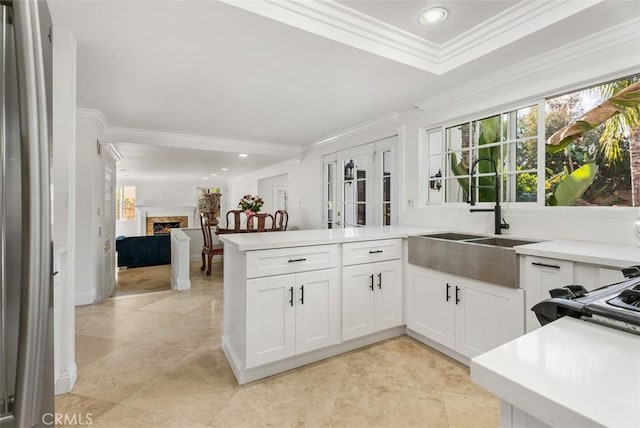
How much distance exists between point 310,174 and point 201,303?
2860mm

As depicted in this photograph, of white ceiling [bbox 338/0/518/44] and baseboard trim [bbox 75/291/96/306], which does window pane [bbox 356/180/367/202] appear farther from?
baseboard trim [bbox 75/291/96/306]

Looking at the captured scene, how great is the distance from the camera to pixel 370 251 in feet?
7.91

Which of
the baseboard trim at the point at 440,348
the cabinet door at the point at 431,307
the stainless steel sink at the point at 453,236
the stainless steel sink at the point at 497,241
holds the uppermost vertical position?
the stainless steel sink at the point at 453,236

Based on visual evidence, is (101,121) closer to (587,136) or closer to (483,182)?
(483,182)

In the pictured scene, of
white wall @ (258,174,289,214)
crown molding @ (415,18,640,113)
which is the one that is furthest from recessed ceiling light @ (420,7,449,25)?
white wall @ (258,174,289,214)

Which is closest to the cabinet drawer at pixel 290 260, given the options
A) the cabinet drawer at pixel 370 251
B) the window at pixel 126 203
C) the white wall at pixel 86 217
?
the cabinet drawer at pixel 370 251

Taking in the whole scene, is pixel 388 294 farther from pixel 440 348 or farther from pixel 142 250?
pixel 142 250

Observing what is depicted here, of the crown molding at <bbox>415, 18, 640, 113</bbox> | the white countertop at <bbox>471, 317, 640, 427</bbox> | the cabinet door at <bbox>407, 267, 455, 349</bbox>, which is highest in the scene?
the crown molding at <bbox>415, 18, 640, 113</bbox>

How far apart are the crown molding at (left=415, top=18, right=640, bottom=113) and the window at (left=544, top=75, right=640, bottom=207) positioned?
24cm

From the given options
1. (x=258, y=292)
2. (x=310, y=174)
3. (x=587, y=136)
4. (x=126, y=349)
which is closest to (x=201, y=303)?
(x=126, y=349)

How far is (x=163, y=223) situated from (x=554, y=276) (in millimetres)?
11743

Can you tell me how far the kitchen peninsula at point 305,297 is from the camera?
1924mm

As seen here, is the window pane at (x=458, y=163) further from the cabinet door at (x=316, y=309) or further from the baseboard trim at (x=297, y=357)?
the cabinet door at (x=316, y=309)

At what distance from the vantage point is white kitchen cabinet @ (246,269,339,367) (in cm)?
192
